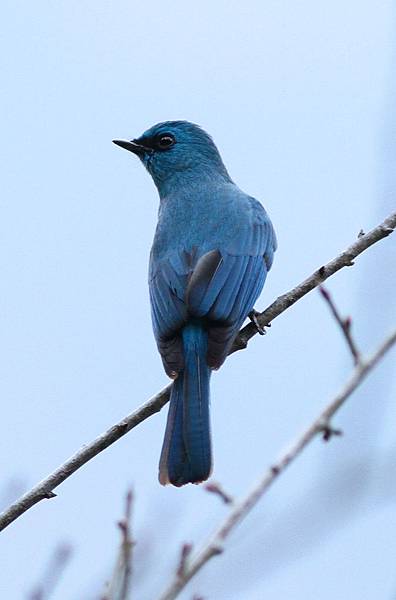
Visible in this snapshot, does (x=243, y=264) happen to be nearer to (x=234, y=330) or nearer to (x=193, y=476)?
(x=234, y=330)

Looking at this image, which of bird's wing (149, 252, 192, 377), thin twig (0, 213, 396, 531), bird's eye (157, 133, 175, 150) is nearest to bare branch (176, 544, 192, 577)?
thin twig (0, 213, 396, 531)

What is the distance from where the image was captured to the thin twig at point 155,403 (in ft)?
13.6

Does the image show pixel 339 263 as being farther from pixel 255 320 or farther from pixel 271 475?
pixel 271 475

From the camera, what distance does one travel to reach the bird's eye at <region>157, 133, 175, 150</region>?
8.03 meters

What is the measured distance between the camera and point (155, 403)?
5176 mm

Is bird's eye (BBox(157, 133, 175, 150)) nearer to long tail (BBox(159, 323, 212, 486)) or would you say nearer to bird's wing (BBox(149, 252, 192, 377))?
bird's wing (BBox(149, 252, 192, 377))

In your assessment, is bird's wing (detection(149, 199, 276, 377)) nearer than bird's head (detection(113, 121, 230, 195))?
Yes

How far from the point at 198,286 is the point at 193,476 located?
125cm

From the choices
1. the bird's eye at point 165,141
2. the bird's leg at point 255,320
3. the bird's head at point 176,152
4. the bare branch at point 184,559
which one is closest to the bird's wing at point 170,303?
the bird's leg at point 255,320

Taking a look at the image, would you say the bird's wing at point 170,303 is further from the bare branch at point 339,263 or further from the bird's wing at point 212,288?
the bare branch at point 339,263


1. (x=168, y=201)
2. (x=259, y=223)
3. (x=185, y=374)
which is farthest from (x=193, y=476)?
(x=168, y=201)

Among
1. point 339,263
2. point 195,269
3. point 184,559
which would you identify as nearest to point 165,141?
point 195,269

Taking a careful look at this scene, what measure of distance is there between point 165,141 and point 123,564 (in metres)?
5.77

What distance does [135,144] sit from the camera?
8.04 meters
